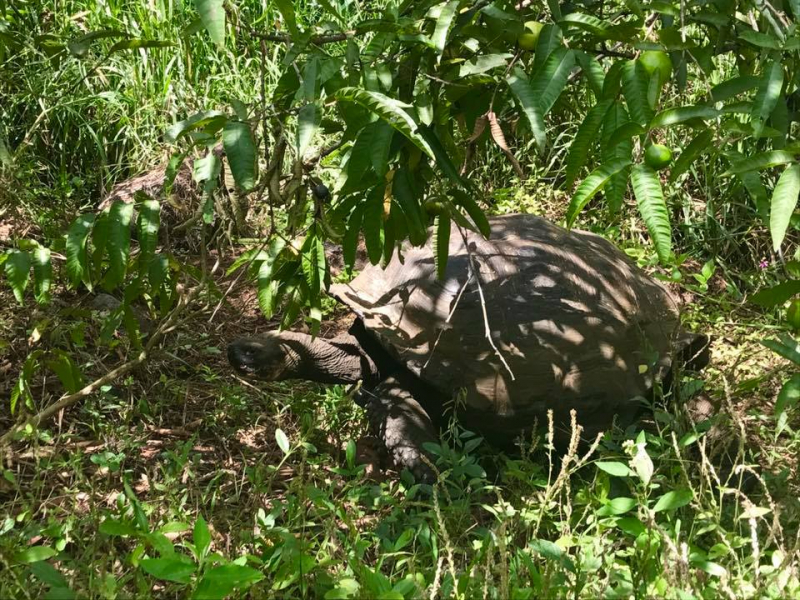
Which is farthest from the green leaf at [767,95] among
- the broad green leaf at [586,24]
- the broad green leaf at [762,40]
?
the broad green leaf at [586,24]

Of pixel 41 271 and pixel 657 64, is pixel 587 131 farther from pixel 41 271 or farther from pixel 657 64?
pixel 41 271

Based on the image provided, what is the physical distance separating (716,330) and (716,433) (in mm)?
1610

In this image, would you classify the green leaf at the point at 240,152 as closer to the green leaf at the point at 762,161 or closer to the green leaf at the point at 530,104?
the green leaf at the point at 530,104

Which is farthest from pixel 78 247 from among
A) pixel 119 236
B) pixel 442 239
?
pixel 442 239

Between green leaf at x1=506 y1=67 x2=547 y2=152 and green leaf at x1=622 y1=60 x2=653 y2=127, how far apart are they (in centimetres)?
17

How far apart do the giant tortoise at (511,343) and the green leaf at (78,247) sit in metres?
1.43

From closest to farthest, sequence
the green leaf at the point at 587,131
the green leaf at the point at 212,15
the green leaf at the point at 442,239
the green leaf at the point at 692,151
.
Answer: the green leaf at the point at 212,15 → the green leaf at the point at 692,151 → the green leaf at the point at 587,131 → the green leaf at the point at 442,239

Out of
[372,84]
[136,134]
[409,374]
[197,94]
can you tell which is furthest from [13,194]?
[372,84]

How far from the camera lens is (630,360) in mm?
3387

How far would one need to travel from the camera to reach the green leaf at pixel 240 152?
5.41 feet

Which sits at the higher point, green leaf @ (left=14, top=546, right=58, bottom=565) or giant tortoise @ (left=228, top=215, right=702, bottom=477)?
green leaf @ (left=14, top=546, right=58, bottom=565)

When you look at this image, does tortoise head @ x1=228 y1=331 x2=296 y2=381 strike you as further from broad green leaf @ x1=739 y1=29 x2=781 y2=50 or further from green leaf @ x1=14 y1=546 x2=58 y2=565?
broad green leaf @ x1=739 y1=29 x2=781 y2=50

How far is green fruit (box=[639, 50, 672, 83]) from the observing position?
5.20 ft

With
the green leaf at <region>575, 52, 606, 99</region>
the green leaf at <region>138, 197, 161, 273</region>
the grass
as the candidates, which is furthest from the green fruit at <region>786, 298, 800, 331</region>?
the green leaf at <region>138, 197, 161, 273</region>
